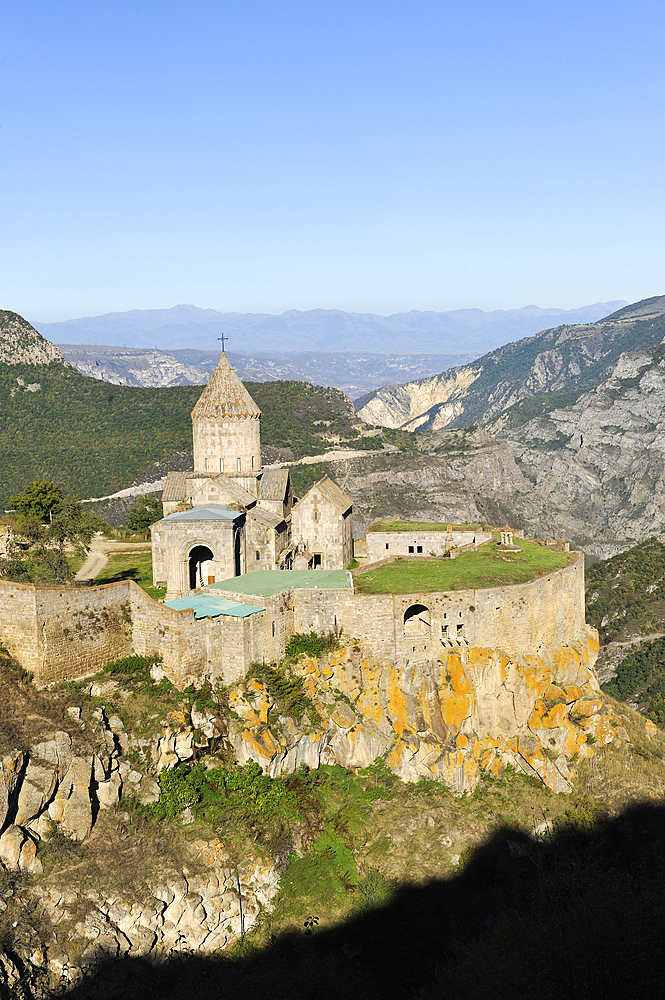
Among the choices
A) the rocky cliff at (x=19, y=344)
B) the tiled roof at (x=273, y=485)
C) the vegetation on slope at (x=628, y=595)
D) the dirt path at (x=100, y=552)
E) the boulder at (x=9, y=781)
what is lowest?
the vegetation on slope at (x=628, y=595)

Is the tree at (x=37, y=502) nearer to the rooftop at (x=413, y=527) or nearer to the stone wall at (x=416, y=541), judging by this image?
the stone wall at (x=416, y=541)

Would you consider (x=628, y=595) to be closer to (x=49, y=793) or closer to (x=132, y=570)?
(x=132, y=570)

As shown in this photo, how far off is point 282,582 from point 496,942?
1471 cm

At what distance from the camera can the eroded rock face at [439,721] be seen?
98.0 feet

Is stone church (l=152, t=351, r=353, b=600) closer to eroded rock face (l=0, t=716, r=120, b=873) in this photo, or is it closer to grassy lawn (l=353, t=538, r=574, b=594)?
grassy lawn (l=353, t=538, r=574, b=594)

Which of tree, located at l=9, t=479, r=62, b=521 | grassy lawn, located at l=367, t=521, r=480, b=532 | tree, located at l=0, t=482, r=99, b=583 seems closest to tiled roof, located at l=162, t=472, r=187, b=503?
tree, located at l=0, t=482, r=99, b=583

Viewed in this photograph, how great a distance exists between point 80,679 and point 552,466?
13011 cm

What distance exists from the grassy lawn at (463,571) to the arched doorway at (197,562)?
6.14 metres

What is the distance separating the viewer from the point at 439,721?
32031mm

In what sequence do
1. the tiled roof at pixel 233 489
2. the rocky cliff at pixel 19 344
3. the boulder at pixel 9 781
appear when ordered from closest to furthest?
the boulder at pixel 9 781
the tiled roof at pixel 233 489
the rocky cliff at pixel 19 344

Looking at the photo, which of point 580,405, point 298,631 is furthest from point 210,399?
point 580,405

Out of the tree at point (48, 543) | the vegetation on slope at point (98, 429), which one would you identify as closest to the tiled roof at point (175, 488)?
the tree at point (48, 543)

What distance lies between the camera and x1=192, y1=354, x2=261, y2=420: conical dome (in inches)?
1583

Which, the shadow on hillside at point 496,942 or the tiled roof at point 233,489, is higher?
the tiled roof at point 233,489
